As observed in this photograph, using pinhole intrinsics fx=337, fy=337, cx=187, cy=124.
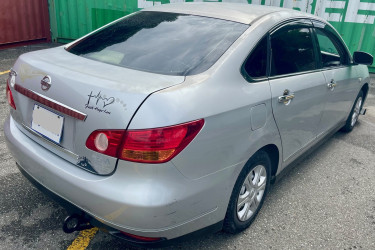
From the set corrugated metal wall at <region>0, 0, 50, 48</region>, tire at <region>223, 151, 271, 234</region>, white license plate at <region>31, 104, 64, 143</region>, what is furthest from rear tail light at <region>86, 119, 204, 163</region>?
corrugated metal wall at <region>0, 0, 50, 48</region>

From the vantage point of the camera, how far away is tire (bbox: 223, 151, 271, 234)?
2168mm

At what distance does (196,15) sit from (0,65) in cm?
544

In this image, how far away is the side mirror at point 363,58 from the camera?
3723 mm

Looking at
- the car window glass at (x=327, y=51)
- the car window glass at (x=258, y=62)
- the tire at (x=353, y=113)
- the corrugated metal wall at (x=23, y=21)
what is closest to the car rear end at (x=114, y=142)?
the car window glass at (x=258, y=62)

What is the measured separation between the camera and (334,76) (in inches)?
127

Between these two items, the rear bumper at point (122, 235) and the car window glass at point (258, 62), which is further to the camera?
the car window glass at point (258, 62)

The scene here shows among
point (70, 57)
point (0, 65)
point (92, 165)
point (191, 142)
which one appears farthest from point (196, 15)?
point (0, 65)

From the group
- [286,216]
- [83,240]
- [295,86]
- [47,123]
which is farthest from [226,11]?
[83,240]

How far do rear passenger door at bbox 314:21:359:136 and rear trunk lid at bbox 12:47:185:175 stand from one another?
184 centimetres

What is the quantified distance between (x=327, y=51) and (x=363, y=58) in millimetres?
695

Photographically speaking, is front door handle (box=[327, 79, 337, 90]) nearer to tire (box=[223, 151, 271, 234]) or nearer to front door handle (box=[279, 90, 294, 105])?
front door handle (box=[279, 90, 294, 105])

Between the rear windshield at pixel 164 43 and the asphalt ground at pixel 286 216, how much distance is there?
118 centimetres

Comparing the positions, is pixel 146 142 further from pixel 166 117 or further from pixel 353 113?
pixel 353 113

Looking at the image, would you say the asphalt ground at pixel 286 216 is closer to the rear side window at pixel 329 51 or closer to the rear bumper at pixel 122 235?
the rear bumper at pixel 122 235
